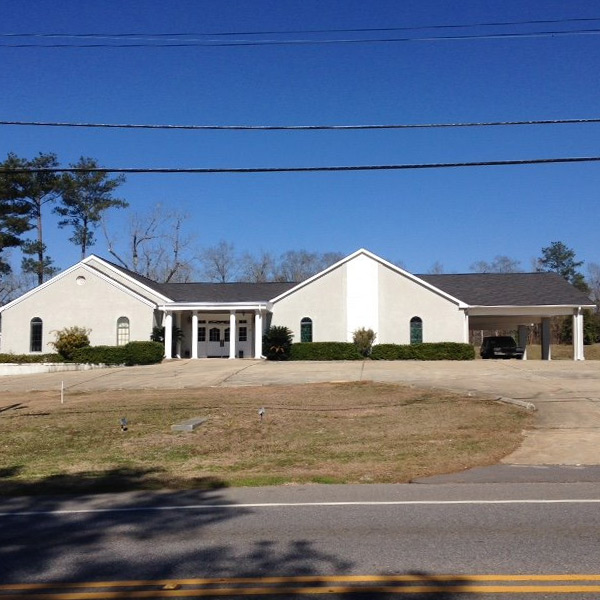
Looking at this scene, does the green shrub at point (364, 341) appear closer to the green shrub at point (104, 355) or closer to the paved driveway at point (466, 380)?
the paved driveway at point (466, 380)

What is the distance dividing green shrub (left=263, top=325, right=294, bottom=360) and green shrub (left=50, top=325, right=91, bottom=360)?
9.78 metres

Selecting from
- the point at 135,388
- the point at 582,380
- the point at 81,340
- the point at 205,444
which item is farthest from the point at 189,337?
the point at 205,444

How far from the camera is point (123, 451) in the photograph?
13.5 m

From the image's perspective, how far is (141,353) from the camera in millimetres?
35000

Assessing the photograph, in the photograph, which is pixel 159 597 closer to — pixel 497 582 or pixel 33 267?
pixel 497 582

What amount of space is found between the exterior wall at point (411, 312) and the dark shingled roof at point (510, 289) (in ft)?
5.44

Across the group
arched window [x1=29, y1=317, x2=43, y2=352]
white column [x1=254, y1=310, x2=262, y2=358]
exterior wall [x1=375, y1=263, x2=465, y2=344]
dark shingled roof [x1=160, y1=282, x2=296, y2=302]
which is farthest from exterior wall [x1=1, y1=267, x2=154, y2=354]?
exterior wall [x1=375, y1=263, x2=465, y2=344]

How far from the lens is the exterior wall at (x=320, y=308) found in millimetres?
39125

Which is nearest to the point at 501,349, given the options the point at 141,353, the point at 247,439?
the point at 141,353

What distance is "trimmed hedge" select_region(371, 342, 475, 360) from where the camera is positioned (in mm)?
36219

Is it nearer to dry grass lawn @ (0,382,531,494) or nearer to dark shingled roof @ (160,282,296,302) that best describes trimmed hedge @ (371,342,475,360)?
dark shingled roof @ (160,282,296,302)

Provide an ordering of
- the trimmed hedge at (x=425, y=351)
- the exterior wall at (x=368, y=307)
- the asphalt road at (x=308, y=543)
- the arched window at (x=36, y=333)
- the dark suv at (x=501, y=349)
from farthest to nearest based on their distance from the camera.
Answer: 1. the dark suv at (x=501, y=349)
2. the arched window at (x=36, y=333)
3. the exterior wall at (x=368, y=307)
4. the trimmed hedge at (x=425, y=351)
5. the asphalt road at (x=308, y=543)

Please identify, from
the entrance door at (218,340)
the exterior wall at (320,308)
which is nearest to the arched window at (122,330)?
the entrance door at (218,340)

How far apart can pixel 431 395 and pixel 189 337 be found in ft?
78.0
